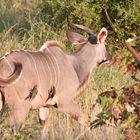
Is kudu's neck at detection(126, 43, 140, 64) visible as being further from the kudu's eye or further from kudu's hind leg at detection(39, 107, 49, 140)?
the kudu's eye

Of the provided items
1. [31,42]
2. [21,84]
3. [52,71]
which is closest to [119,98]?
[21,84]

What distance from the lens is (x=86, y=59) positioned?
6590 mm

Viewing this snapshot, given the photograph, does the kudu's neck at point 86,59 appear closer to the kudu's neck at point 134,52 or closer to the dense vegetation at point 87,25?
the dense vegetation at point 87,25

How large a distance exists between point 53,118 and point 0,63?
1.02 meters

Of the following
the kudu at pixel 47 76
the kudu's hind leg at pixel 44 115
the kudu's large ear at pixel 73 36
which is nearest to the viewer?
the kudu at pixel 47 76

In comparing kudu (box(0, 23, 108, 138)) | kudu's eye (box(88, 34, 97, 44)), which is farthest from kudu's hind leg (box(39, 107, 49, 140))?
kudu's eye (box(88, 34, 97, 44))

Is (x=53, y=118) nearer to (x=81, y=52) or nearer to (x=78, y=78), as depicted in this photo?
(x=78, y=78)

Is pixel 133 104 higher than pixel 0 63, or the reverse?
pixel 0 63

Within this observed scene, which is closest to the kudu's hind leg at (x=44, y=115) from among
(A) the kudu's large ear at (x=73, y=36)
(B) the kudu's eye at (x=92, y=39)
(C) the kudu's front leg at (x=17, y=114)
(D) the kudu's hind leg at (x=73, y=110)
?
(D) the kudu's hind leg at (x=73, y=110)

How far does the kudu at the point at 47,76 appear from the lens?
5.12 metres

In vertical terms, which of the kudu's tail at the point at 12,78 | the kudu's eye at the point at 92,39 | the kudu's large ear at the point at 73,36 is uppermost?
the kudu's large ear at the point at 73,36

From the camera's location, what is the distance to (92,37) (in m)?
6.62

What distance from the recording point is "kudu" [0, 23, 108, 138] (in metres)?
5.12

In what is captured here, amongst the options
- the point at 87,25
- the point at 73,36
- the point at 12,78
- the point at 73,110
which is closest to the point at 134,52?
the point at 12,78
